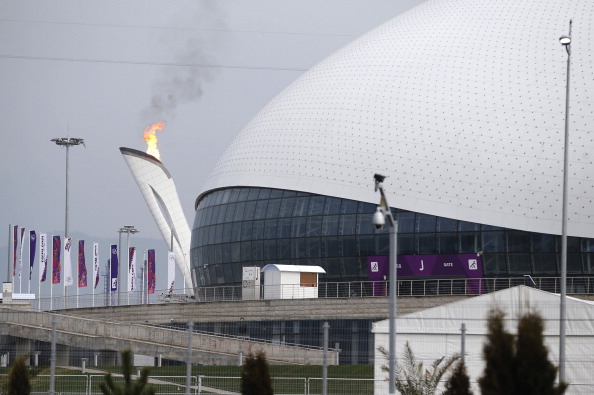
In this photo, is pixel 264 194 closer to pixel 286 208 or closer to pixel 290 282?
pixel 286 208

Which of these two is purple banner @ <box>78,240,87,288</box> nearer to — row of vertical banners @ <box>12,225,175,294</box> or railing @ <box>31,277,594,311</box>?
row of vertical banners @ <box>12,225,175,294</box>

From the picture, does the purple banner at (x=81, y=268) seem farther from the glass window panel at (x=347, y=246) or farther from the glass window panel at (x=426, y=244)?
the glass window panel at (x=426, y=244)

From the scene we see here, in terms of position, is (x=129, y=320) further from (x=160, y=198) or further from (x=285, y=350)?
(x=160, y=198)

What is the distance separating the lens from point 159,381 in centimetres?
3775

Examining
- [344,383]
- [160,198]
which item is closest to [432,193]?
[344,383]

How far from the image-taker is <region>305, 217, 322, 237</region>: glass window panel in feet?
192

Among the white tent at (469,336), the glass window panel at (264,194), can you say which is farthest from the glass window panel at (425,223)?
the white tent at (469,336)

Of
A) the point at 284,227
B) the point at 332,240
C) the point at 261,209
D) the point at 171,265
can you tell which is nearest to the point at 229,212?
the point at 261,209

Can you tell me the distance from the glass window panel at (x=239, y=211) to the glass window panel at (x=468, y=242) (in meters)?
12.7

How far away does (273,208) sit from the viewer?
6084 centimetres

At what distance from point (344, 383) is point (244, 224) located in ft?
90.7

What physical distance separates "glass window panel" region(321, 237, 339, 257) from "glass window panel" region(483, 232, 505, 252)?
23.6 ft

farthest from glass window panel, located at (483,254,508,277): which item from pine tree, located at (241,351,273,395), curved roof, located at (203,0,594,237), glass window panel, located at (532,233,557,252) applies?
pine tree, located at (241,351,273,395)

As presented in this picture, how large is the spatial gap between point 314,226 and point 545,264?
1093 centimetres
